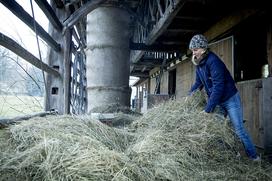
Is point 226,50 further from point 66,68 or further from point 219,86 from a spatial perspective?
point 66,68

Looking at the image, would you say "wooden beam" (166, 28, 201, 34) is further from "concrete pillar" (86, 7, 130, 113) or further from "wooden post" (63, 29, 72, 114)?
"wooden post" (63, 29, 72, 114)

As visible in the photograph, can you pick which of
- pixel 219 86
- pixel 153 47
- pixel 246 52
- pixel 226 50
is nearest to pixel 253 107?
pixel 246 52

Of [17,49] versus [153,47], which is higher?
[153,47]

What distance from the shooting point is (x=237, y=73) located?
616cm

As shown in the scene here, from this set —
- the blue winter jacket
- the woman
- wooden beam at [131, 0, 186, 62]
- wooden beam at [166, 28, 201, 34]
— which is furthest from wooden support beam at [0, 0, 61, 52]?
wooden beam at [166, 28, 201, 34]

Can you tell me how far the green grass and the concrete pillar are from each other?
62.8 inches

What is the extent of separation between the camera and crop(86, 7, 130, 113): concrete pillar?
210 inches

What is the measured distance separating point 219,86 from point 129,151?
1.50 m

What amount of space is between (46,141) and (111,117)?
2287mm

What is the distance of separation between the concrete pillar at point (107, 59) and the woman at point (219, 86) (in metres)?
2.08

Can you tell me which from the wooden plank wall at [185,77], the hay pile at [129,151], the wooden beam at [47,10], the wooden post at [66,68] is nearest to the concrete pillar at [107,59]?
Answer: the wooden post at [66,68]

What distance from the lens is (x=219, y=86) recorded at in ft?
10.9

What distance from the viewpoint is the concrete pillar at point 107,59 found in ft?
17.5

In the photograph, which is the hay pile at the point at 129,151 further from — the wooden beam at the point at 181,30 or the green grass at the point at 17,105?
the wooden beam at the point at 181,30
